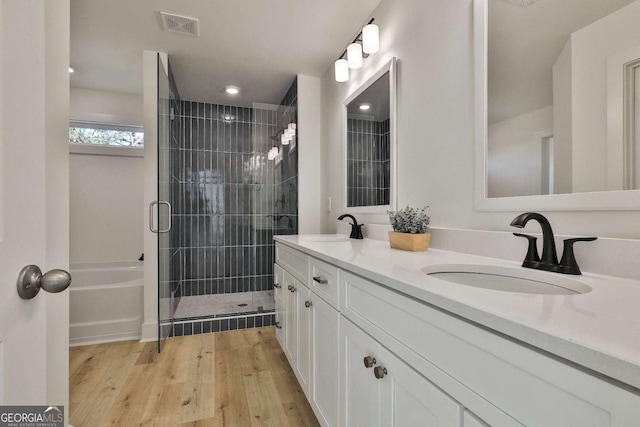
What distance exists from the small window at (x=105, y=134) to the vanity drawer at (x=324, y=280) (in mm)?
2966

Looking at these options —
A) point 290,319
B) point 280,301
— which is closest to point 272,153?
point 280,301

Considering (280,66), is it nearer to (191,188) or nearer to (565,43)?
(191,188)

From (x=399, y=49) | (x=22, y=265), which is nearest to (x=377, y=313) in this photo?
(x=22, y=265)

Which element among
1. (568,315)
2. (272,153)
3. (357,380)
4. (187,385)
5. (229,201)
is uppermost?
(272,153)

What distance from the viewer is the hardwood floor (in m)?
1.49

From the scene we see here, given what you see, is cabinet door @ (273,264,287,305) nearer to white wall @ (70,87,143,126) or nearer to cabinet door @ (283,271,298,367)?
cabinet door @ (283,271,298,367)

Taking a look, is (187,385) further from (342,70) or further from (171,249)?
(342,70)

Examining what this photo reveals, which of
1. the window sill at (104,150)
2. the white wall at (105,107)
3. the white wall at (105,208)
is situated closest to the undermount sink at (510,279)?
the white wall at (105,208)

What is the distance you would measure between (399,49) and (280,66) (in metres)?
1.35

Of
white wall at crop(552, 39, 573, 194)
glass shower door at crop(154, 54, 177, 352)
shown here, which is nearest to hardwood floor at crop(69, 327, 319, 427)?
glass shower door at crop(154, 54, 177, 352)

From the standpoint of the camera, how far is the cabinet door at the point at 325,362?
1.10 meters

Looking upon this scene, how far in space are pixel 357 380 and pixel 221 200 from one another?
310cm

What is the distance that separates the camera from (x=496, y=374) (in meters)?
0.46

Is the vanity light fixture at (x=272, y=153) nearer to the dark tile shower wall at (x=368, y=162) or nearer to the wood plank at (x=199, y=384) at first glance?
the dark tile shower wall at (x=368, y=162)
